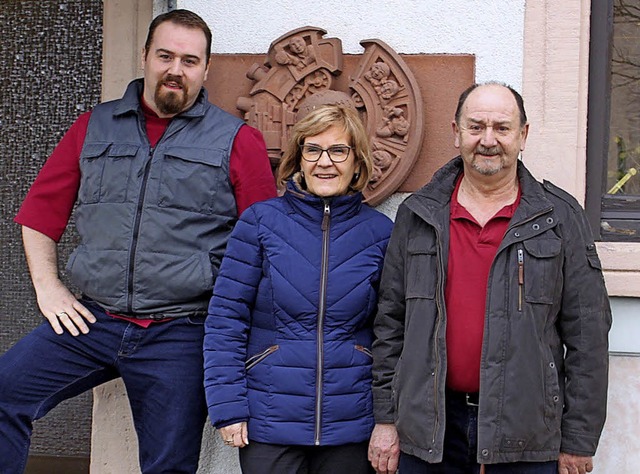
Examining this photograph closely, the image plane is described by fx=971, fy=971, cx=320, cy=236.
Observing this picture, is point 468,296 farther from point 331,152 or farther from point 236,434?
point 236,434

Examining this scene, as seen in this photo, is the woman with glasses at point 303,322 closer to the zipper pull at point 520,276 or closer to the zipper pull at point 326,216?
the zipper pull at point 326,216

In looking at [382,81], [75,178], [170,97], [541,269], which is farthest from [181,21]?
[541,269]

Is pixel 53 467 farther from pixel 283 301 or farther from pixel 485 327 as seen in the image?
pixel 485 327

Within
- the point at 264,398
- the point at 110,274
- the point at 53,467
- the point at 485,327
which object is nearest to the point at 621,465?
the point at 485,327

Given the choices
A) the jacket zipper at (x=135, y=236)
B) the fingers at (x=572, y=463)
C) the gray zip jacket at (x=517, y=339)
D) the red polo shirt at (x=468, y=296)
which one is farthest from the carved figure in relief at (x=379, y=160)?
the fingers at (x=572, y=463)

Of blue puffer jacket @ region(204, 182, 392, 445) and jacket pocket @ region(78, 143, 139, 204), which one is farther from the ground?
jacket pocket @ region(78, 143, 139, 204)

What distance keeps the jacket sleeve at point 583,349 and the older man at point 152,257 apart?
1.05 m

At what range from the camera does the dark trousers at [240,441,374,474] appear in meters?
2.93

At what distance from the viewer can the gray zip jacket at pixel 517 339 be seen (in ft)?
9.07

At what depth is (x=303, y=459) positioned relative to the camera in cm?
296

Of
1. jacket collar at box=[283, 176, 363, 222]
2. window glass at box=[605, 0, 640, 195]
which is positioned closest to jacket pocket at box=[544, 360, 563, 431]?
jacket collar at box=[283, 176, 363, 222]

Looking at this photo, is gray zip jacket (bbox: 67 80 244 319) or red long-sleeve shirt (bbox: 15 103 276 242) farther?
red long-sleeve shirt (bbox: 15 103 276 242)

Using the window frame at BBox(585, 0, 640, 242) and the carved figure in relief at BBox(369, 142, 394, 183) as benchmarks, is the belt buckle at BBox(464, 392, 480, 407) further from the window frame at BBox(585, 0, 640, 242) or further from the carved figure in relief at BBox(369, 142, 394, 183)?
the window frame at BBox(585, 0, 640, 242)

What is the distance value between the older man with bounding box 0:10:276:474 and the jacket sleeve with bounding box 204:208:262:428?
0.17 m
